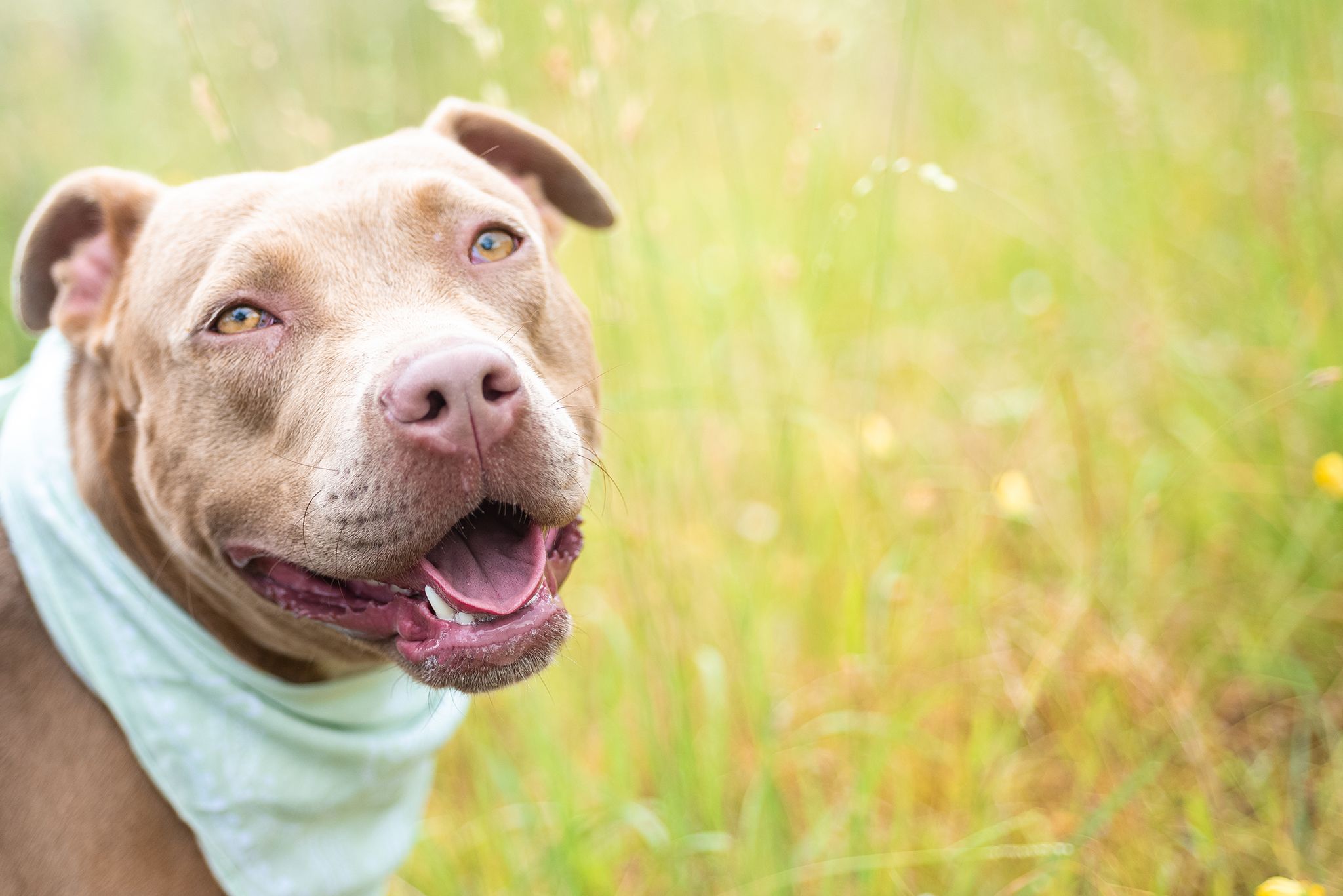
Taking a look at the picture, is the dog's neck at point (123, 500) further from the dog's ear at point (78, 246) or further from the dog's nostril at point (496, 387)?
the dog's nostril at point (496, 387)

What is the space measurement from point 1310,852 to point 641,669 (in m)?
1.66

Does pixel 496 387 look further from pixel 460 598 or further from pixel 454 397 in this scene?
pixel 460 598

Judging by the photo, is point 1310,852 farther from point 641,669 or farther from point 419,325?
point 419,325

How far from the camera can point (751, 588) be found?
327cm

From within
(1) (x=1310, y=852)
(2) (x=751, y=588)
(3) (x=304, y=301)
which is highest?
(3) (x=304, y=301)

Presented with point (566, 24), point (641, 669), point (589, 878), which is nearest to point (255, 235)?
point (566, 24)

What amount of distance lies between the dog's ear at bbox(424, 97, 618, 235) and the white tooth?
1.14 metres

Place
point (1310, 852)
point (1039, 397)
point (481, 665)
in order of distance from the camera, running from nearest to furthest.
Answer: point (481, 665), point (1310, 852), point (1039, 397)

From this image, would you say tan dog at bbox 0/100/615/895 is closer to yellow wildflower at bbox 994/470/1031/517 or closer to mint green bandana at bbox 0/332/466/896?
mint green bandana at bbox 0/332/466/896

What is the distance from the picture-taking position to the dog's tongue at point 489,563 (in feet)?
6.16

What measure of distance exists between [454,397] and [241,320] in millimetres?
631

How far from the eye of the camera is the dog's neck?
2254 millimetres

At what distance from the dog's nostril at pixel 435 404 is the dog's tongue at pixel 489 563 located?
0.91 ft

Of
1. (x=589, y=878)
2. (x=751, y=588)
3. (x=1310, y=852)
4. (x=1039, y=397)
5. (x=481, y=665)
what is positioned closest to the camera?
(x=481, y=665)
